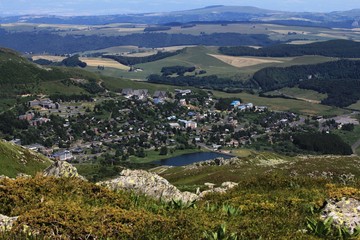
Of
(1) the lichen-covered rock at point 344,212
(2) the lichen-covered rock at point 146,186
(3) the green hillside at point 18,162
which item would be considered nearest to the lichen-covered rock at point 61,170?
(2) the lichen-covered rock at point 146,186

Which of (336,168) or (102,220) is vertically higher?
(102,220)

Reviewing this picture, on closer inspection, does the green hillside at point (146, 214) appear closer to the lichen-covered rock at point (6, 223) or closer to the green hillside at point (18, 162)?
the lichen-covered rock at point (6, 223)

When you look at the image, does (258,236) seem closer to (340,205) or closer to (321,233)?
(321,233)

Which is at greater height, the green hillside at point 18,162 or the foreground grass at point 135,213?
the foreground grass at point 135,213

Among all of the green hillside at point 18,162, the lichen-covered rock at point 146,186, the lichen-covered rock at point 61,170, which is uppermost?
the lichen-covered rock at point 61,170

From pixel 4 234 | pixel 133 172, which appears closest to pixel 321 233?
pixel 4 234

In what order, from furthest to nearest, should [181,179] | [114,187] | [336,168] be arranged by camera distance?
[181,179], [336,168], [114,187]

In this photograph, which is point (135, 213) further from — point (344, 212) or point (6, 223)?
point (344, 212)

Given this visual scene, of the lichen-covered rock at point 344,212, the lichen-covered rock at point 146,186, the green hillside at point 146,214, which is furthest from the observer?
the lichen-covered rock at point 146,186
